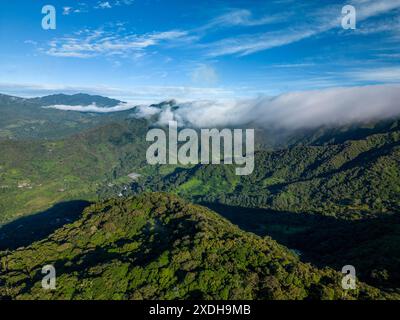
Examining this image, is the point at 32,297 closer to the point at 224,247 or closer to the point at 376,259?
the point at 224,247
